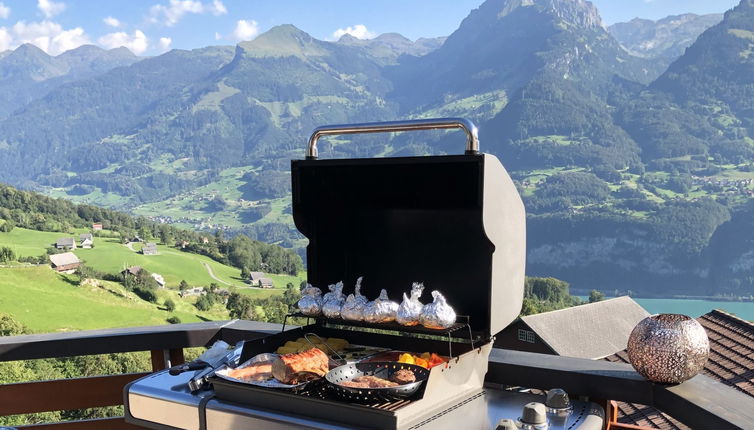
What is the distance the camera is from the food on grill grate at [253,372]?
1.64 meters

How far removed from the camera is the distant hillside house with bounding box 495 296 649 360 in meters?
21.5

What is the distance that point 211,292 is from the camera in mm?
45312

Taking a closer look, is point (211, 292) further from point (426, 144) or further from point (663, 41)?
point (663, 41)

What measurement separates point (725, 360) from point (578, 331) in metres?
11.3

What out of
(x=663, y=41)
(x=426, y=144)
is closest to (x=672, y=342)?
(x=426, y=144)

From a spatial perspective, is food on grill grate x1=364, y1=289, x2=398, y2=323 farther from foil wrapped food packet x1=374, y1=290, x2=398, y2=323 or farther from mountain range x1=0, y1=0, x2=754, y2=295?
mountain range x1=0, y1=0, x2=754, y2=295

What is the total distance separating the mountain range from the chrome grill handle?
223ft

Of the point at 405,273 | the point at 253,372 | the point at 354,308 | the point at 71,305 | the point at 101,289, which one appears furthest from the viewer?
the point at 101,289

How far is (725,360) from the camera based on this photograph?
39.4ft

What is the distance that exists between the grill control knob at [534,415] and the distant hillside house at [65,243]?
51.1 m

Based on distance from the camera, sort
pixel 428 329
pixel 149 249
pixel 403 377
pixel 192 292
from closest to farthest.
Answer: pixel 403 377
pixel 428 329
pixel 192 292
pixel 149 249

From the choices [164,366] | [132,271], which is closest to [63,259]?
[132,271]

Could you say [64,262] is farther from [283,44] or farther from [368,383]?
[283,44]

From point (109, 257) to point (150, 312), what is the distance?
37.8ft
